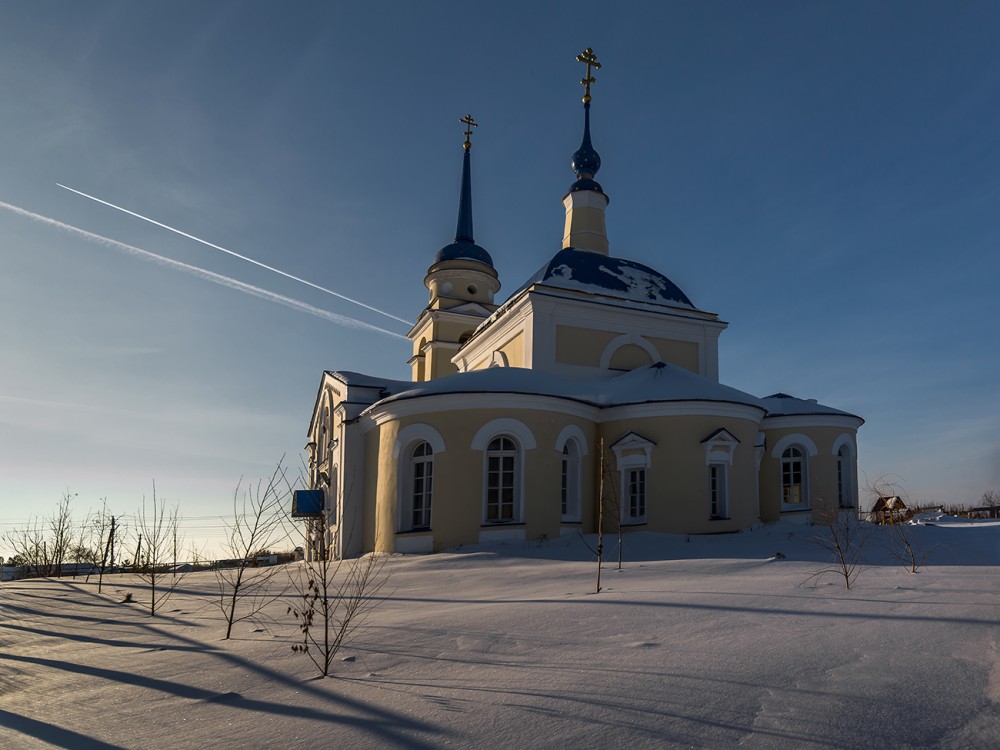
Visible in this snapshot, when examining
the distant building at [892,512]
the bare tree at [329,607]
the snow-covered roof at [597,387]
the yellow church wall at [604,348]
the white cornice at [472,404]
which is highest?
the yellow church wall at [604,348]

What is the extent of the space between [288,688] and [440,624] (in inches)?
76.8

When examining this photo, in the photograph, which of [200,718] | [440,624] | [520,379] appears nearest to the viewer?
[200,718]

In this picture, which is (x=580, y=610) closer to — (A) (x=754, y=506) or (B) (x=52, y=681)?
(B) (x=52, y=681)

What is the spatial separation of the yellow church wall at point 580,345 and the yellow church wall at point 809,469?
16.4 ft

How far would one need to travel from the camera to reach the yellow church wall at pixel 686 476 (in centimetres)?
1577

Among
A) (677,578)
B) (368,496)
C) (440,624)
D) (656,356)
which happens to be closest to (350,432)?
(368,496)

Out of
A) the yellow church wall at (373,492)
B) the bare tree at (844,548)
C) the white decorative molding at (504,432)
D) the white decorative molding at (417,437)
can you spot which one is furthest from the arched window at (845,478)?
the yellow church wall at (373,492)

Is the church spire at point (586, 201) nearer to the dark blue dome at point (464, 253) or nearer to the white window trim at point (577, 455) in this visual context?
the dark blue dome at point (464, 253)

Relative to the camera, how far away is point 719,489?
16281 mm

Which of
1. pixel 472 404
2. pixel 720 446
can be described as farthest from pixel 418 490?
pixel 720 446

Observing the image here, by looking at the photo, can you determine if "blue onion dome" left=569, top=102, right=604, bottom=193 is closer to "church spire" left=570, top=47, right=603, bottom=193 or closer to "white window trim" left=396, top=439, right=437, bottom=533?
"church spire" left=570, top=47, right=603, bottom=193

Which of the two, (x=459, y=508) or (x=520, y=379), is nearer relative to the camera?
(x=459, y=508)

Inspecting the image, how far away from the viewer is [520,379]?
631 inches

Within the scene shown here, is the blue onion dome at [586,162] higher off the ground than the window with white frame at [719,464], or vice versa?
the blue onion dome at [586,162]
